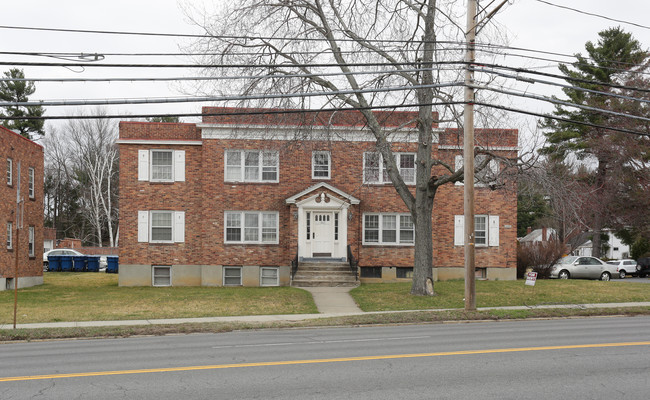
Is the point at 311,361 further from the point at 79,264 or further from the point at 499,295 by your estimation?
the point at 79,264

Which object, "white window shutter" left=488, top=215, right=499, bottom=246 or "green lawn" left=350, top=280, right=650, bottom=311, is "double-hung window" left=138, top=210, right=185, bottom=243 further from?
"white window shutter" left=488, top=215, right=499, bottom=246

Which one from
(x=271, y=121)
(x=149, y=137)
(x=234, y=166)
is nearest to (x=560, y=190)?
(x=271, y=121)

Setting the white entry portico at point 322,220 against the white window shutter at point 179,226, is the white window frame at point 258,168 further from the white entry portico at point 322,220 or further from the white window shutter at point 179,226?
the white window shutter at point 179,226

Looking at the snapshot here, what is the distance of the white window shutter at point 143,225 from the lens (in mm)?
29281

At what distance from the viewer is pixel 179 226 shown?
29.4m

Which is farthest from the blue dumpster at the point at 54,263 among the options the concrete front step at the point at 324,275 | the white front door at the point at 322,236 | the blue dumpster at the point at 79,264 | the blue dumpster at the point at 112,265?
the concrete front step at the point at 324,275

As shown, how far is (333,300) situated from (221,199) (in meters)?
9.05

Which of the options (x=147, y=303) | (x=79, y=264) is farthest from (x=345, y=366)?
(x=79, y=264)

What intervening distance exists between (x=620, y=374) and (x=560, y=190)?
35.4 feet

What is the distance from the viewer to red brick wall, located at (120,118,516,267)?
29016mm

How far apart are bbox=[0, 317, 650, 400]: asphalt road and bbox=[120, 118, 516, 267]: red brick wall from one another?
46.4 feet

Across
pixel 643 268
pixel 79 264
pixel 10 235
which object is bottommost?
pixel 643 268

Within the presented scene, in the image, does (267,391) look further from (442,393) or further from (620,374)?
(620,374)

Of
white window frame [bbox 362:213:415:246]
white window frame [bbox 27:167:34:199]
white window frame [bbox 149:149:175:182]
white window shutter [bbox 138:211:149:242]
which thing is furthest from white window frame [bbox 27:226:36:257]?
white window frame [bbox 362:213:415:246]
